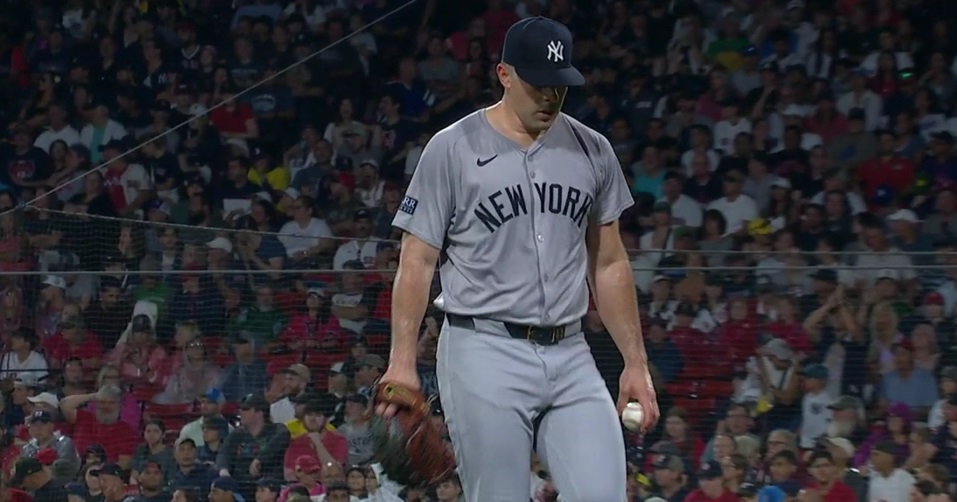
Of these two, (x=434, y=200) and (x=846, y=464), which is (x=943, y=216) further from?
(x=434, y=200)

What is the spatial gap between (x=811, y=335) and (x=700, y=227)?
8.64 ft

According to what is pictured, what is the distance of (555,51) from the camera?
161 inches

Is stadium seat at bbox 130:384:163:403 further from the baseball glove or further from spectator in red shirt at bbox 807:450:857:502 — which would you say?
the baseball glove

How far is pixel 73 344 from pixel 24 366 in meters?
0.26

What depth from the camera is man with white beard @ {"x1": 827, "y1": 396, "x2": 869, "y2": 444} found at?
676 centimetres

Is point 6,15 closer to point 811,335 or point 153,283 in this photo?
point 153,283

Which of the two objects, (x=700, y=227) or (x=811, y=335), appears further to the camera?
(x=700, y=227)

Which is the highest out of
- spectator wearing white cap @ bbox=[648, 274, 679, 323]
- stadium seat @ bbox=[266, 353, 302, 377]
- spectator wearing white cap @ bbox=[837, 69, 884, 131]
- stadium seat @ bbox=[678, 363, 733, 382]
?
spectator wearing white cap @ bbox=[837, 69, 884, 131]

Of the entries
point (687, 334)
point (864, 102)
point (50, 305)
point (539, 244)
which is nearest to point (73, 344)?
point (50, 305)

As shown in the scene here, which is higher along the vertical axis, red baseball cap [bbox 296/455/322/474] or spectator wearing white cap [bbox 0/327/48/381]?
spectator wearing white cap [bbox 0/327/48/381]

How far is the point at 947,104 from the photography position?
33.6 feet

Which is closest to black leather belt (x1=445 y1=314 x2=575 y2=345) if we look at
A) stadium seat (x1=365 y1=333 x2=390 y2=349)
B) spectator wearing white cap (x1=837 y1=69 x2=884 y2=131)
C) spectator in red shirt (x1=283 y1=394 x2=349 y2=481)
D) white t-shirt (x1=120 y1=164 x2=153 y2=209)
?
stadium seat (x1=365 y1=333 x2=390 y2=349)

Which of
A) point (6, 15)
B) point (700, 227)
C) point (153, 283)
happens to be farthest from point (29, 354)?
point (6, 15)

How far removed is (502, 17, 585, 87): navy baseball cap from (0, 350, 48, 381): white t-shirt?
4.22m
